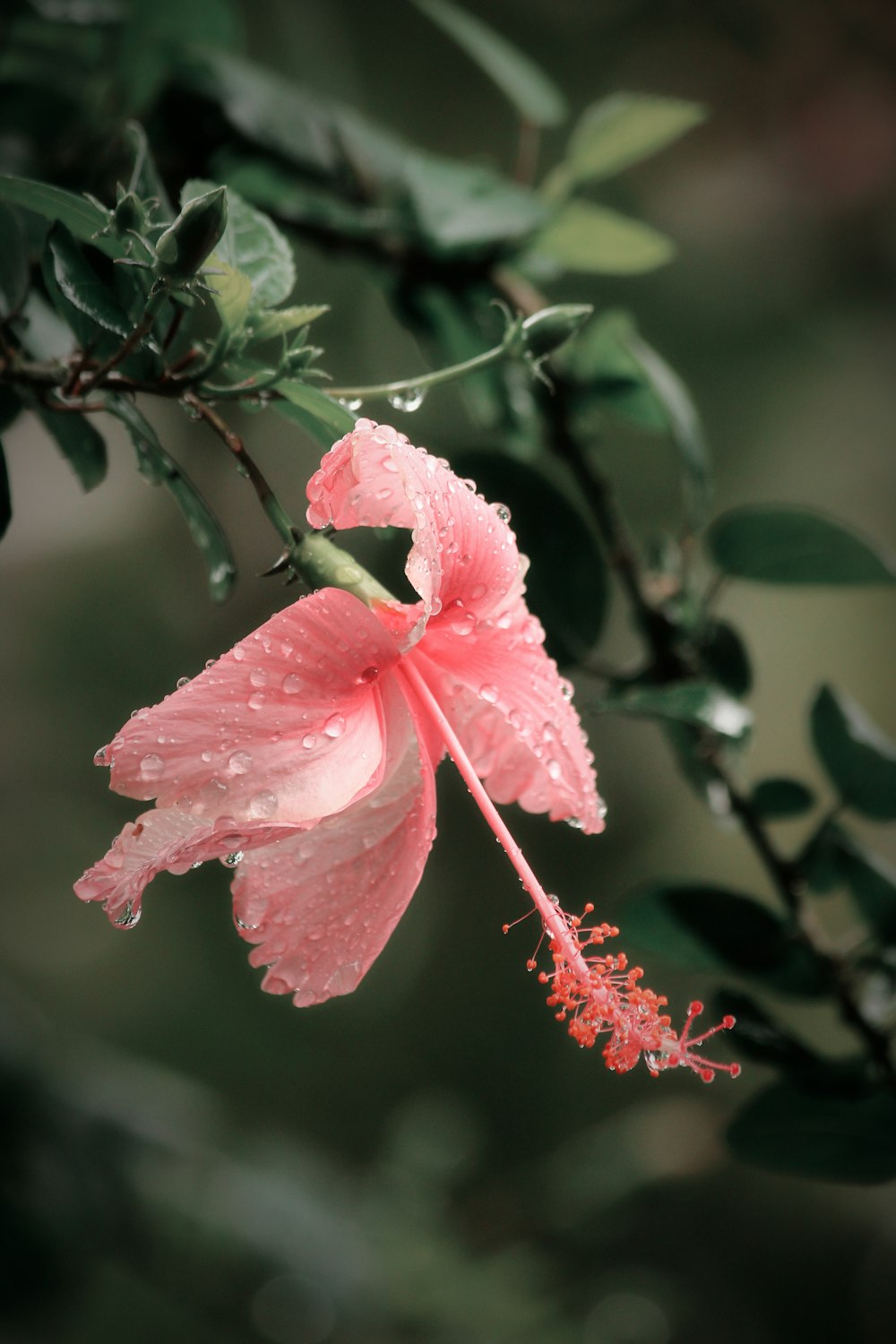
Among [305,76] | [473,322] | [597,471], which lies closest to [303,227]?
[473,322]

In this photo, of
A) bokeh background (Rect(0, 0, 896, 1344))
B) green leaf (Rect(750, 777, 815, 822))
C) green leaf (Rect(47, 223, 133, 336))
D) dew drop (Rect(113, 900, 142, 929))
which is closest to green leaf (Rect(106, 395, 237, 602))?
green leaf (Rect(47, 223, 133, 336))

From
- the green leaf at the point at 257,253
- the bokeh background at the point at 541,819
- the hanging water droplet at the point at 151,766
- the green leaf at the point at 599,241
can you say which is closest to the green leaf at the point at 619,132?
the green leaf at the point at 599,241

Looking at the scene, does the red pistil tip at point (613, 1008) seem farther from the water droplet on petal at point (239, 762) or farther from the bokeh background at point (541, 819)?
the bokeh background at point (541, 819)

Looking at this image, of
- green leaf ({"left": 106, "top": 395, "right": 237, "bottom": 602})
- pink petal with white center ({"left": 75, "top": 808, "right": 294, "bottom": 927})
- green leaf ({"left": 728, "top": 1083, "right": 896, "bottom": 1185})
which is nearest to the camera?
pink petal with white center ({"left": 75, "top": 808, "right": 294, "bottom": 927})

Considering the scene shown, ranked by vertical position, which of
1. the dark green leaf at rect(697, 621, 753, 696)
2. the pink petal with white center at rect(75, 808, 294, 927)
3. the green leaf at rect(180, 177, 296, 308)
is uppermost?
the green leaf at rect(180, 177, 296, 308)

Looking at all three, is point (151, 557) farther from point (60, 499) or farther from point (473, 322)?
point (473, 322)

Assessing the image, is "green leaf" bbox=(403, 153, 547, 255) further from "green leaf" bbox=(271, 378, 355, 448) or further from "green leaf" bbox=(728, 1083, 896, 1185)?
"green leaf" bbox=(728, 1083, 896, 1185)
